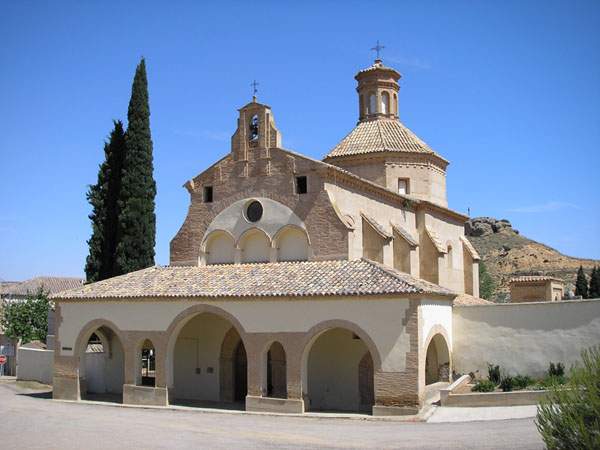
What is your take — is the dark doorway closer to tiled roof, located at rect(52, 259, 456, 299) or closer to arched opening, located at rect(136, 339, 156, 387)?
arched opening, located at rect(136, 339, 156, 387)

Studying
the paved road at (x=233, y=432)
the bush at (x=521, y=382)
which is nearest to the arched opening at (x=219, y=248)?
the paved road at (x=233, y=432)

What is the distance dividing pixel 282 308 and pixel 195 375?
674 cm

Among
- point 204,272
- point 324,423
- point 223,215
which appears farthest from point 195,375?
point 324,423

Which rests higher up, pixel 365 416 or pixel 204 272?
pixel 204 272

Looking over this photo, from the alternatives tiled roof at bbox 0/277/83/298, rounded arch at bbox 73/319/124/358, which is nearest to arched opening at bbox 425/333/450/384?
rounded arch at bbox 73/319/124/358

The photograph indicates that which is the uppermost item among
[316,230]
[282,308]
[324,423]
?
[316,230]

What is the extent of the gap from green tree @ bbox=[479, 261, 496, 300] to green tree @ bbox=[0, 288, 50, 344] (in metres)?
34.0

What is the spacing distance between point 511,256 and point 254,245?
157ft

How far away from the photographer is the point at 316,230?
25.3 meters

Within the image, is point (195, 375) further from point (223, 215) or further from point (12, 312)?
point (12, 312)

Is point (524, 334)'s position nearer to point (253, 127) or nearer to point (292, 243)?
point (292, 243)

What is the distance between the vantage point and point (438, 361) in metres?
25.1

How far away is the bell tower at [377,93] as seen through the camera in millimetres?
35219

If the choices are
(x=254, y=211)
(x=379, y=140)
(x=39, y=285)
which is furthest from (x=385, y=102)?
(x=39, y=285)
